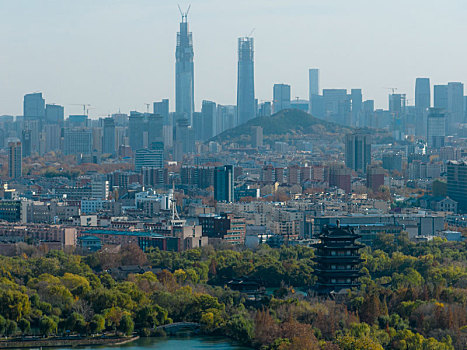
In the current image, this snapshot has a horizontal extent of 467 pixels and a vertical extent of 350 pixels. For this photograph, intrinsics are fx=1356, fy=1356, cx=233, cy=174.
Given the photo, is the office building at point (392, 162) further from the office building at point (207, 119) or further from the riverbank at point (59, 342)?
the riverbank at point (59, 342)

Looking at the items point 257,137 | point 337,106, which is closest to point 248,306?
point 257,137

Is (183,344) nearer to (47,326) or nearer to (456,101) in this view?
(47,326)

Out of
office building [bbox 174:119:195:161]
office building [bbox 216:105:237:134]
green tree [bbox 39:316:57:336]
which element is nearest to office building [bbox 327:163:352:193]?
office building [bbox 174:119:195:161]

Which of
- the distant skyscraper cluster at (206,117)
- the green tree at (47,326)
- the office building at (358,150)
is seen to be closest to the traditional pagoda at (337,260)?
the green tree at (47,326)

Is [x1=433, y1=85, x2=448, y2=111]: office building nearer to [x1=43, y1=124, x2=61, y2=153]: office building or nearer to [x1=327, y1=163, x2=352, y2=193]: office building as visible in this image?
[x1=43, y1=124, x2=61, y2=153]: office building

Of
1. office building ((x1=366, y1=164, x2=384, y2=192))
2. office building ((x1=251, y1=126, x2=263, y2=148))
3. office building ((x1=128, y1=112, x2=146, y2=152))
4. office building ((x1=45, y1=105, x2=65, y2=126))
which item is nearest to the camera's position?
office building ((x1=366, y1=164, x2=384, y2=192))

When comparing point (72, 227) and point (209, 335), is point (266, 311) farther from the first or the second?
point (72, 227)
